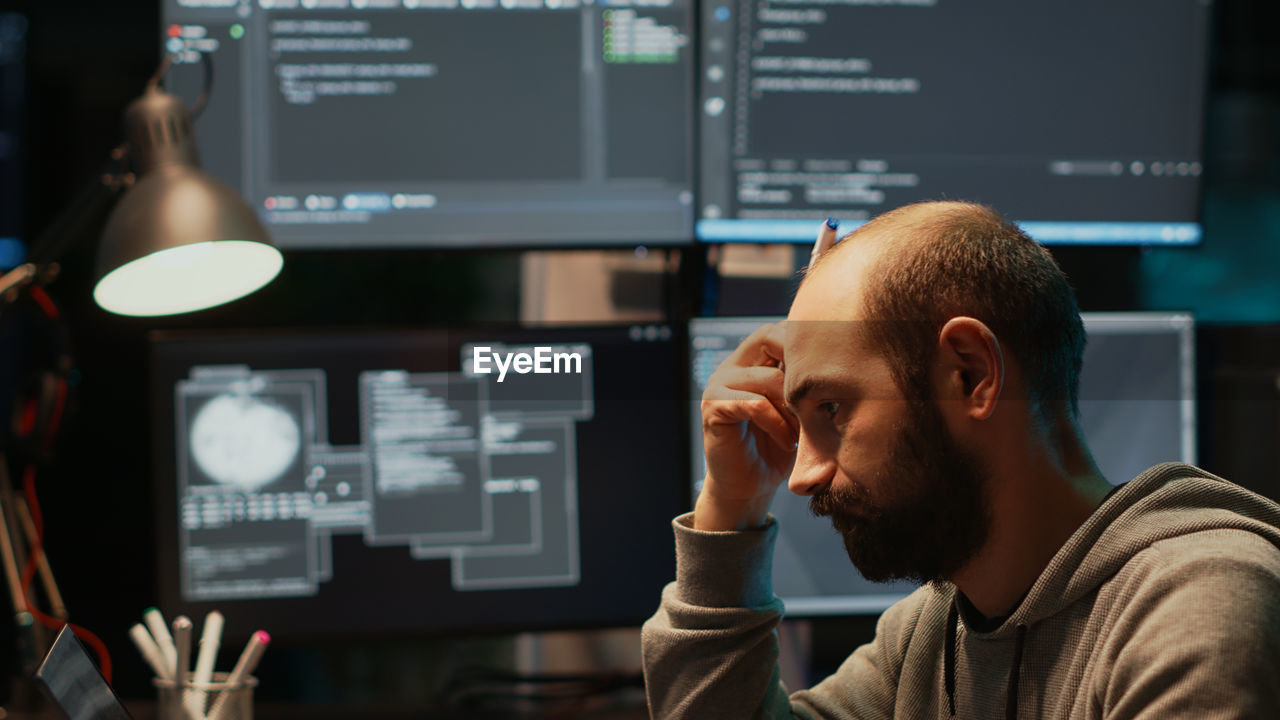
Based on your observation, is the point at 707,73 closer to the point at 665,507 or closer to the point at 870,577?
the point at 665,507

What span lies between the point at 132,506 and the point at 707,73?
3.36ft

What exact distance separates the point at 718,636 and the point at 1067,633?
11.6 inches

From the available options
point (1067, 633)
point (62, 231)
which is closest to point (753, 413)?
point (1067, 633)

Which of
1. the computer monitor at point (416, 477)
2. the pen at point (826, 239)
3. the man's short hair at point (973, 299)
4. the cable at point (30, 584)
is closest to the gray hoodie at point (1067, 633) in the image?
the man's short hair at point (973, 299)

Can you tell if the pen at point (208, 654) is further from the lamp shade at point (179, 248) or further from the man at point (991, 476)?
the man at point (991, 476)

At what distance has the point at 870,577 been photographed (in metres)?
A: 0.78

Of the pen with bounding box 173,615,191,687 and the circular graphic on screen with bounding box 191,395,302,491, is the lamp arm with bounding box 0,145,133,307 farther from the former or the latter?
the pen with bounding box 173,615,191,687

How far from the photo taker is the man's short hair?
0.73 meters

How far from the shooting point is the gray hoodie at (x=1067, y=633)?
24.0 inches

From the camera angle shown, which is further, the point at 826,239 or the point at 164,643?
the point at 164,643

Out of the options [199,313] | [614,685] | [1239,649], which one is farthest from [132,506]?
[1239,649]

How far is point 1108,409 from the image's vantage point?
140 cm

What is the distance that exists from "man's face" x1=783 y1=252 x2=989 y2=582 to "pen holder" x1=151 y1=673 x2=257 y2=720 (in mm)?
669

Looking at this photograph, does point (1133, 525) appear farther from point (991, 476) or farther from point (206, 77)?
point (206, 77)
